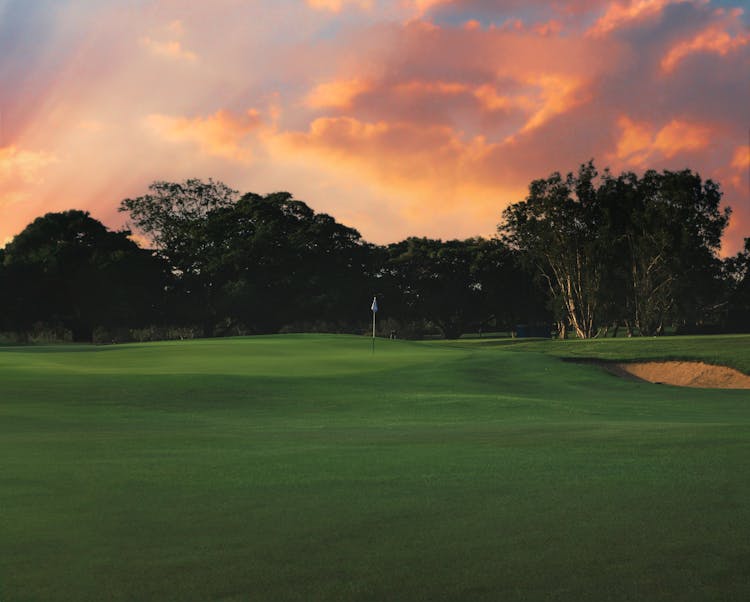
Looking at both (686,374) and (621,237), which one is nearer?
(686,374)

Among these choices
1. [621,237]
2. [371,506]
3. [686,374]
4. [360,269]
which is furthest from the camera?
[360,269]

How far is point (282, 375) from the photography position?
93.7 feet

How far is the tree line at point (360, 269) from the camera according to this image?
78312mm

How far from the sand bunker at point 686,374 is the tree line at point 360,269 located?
4051 centimetres

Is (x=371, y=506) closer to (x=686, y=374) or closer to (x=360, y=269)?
(x=686, y=374)

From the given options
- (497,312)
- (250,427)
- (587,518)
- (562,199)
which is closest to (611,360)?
(250,427)

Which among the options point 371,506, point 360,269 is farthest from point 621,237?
point 371,506

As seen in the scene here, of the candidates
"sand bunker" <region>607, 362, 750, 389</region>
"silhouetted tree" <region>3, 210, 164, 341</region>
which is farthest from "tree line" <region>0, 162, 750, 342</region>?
"sand bunker" <region>607, 362, 750, 389</region>

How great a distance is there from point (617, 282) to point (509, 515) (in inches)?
3045

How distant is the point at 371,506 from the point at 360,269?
8368 centimetres

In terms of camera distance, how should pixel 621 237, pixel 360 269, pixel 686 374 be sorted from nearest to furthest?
pixel 686 374 < pixel 621 237 < pixel 360 269

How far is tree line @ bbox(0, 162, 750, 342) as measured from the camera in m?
78.3

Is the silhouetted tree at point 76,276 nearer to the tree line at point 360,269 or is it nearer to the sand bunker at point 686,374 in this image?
the tree line at point 360,269

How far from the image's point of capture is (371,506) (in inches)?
314
